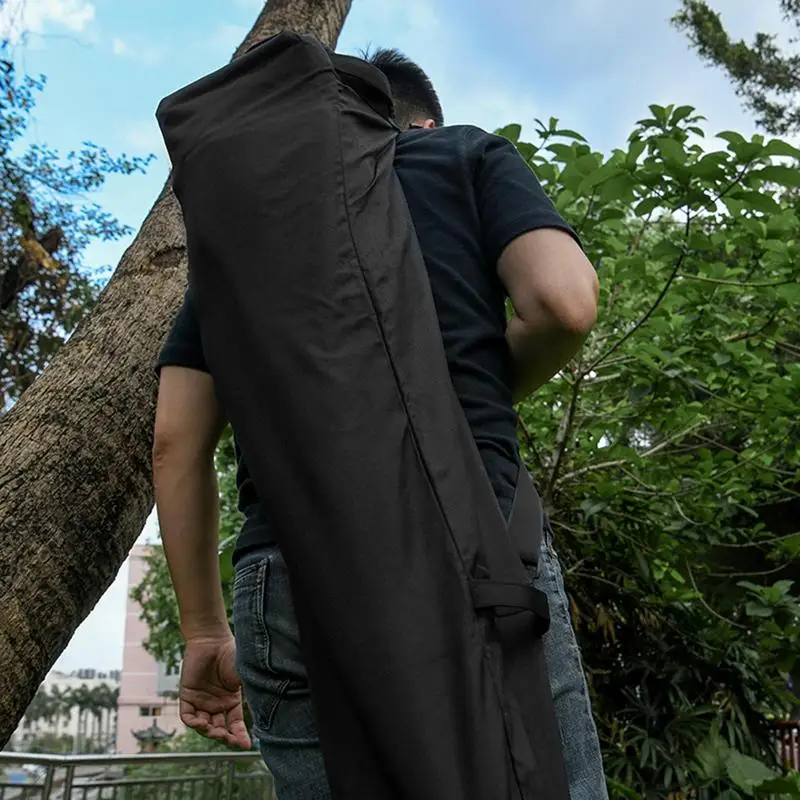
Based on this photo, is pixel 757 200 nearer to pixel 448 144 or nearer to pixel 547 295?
pixel 448 144

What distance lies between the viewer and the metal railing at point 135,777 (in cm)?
397

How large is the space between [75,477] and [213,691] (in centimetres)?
57

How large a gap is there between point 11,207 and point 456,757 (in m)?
9.63

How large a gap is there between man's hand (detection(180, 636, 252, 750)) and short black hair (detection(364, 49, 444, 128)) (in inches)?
40.4

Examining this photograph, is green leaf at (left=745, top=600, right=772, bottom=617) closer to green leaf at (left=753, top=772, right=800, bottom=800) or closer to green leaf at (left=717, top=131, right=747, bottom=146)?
green leaf at (left=753, top=772, right=800, bottom=800)

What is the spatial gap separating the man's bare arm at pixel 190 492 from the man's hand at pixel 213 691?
24 mm

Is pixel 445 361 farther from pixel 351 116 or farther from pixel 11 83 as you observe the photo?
pixel 11 83

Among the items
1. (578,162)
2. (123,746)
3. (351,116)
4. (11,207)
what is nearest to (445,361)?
(351,116)

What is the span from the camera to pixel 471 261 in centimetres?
129

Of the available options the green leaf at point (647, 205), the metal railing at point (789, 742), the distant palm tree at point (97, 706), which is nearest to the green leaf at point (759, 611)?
the green leaf at point (647, 205)

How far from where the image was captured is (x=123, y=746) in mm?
60656

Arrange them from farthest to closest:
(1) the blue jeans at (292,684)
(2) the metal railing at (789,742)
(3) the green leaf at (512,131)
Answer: (2) the metal railing at (789,742) < (3) the green leaf at (512,131) < (1) the blue jeans at (292,684)

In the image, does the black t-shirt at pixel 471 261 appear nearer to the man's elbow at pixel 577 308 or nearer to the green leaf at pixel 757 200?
the man's elbow at pixel 577 308

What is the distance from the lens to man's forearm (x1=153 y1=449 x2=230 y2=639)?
1338mm
